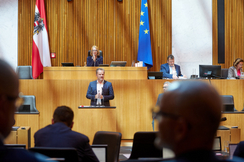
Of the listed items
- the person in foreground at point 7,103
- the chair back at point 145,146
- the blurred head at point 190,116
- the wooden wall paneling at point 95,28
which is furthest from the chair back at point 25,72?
the blurred head at point 190,116

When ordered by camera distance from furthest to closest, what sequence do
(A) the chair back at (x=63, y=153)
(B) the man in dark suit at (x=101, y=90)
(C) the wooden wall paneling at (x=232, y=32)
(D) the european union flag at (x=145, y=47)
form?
(C) the wooden wall paneling at (x=232, y=32) < (D) the european union flag at (x=145, y=47) < (B) the man in dark suit at (x=101, y=90) < (A) the chair back at (x=63, y=153)

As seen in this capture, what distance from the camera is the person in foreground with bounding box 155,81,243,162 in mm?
730

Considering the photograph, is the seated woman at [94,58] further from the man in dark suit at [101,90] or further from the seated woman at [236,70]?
the seated woman at [236,70]

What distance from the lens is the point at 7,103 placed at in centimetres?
75

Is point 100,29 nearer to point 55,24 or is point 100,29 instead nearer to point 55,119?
point 55,24

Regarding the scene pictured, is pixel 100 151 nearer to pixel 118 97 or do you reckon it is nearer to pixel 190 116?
pixel 190 116

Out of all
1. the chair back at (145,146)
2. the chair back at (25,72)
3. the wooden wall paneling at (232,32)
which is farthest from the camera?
the wooden wall paneling at (232,32)

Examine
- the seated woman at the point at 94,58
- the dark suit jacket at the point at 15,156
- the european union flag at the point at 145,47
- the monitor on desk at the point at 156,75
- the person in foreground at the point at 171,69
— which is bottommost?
the dark suit jacket at the point at 15,156

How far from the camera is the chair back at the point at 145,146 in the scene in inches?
111

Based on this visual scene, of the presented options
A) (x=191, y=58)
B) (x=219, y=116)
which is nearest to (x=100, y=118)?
(x=219, y=116)

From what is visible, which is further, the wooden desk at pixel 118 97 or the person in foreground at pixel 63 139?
the wooden desk at pixel 118 97

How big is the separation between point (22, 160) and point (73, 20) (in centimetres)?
881

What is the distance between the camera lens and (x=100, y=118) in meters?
5.13

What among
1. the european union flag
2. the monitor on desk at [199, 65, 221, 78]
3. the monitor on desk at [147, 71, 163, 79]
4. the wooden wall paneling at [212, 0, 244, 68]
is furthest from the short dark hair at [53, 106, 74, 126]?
the wooden wall paneling at [212, 0, 244, 68]
